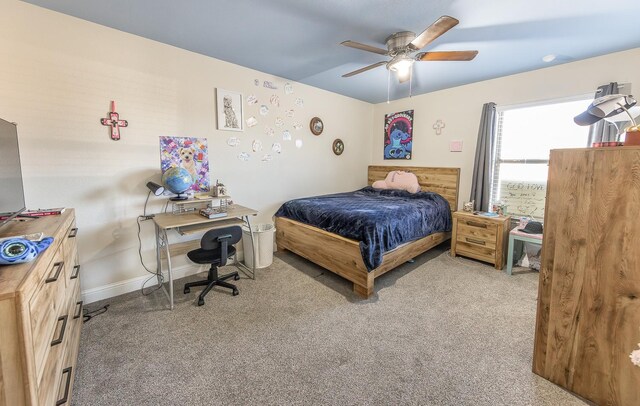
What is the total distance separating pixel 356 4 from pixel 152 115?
206 centimetres

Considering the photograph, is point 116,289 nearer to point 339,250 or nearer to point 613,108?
point 339,250

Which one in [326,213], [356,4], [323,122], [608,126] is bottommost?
[326,213]

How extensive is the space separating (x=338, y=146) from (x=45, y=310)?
3.83 meters

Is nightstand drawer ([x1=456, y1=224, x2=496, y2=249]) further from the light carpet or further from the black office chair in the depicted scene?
the black office chair

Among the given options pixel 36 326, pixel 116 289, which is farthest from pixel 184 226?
pixel 36 326

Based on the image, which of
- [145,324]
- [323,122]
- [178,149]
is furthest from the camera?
[323,122]

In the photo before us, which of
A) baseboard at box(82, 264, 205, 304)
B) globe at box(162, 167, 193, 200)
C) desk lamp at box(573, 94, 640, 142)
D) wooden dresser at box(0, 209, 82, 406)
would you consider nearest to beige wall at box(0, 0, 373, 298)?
baseboard at box(82, 264, 205, 304)

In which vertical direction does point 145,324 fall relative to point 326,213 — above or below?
below

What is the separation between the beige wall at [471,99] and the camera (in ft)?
9.05

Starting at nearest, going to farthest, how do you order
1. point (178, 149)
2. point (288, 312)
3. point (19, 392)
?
point (19, 392) < point (288, 312) < point (178, 149)

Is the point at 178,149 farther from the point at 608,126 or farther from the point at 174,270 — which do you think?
the point at 608,126

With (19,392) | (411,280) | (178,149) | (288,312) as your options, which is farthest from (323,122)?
(19,392)

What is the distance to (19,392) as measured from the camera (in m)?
0.84

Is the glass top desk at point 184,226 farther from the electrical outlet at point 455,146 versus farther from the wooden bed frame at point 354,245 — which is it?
the electrical outlet at point 455,146
